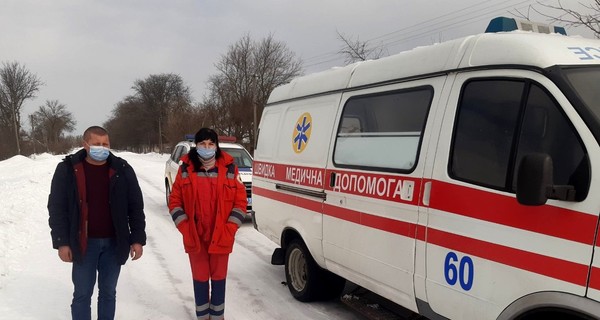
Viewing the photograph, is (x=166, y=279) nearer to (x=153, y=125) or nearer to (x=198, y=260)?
(x=198, y=260)

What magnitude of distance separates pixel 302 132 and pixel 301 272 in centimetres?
165

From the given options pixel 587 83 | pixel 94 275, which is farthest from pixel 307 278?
pixel 587 83

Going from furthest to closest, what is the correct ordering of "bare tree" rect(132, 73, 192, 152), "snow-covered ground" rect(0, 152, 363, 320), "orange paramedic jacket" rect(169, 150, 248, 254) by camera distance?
"bare tree" rect(132, 73, 192, 152) → "snow-covered ground" rect(0, 152, 363, 320) → "orange paramedic jacket" rect(169, 150, 248, 254)

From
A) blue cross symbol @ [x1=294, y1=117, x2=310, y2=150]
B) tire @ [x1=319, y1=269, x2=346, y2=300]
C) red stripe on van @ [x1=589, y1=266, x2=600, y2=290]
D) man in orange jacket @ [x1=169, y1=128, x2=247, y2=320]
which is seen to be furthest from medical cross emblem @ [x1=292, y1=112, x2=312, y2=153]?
red stripe on van @ [x1=589, y1=266, x2=600, y2=290]

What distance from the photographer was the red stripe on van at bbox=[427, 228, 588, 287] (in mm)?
2135

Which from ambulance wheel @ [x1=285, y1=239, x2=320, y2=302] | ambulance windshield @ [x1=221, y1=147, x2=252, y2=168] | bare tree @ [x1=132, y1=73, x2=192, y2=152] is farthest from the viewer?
bare tree @ [x1=132, y1=73, x2=192, y2=152]

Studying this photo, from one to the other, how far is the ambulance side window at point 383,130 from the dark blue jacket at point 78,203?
6.27 ft

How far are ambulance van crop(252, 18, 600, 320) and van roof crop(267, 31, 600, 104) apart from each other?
0.01 metres

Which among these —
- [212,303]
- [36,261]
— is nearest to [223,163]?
[212,303]

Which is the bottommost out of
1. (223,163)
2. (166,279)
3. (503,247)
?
(166,279)

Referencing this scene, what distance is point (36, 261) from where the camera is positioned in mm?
6188

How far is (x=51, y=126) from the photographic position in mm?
69125

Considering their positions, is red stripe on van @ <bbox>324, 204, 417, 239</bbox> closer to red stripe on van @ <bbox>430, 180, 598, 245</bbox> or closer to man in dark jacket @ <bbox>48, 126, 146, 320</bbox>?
red stripe on van @ <bbox>430, 180, 598, 245</bbox>

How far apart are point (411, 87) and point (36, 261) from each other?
581 cm
